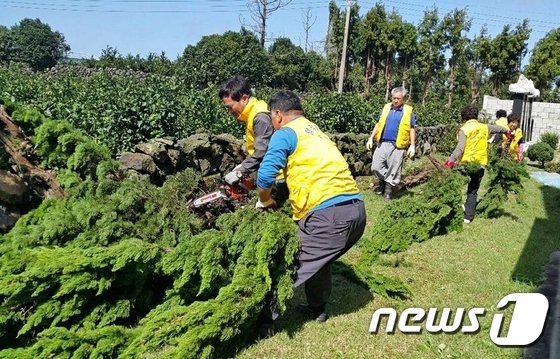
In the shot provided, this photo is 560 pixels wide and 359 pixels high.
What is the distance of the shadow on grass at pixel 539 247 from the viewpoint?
5.58 metres

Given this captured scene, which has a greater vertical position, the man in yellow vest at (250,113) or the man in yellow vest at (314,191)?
the man in yellow vest at (250,113)

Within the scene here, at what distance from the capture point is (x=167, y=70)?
29641 mm

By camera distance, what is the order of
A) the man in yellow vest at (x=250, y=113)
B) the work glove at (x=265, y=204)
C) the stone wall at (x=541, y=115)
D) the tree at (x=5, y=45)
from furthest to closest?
the tree at (x=5, y=45) < the stone wall at (x=541, y=115) < the man in yellow vest at (x=250, y=113) < the work glove at (x=265, y=204)

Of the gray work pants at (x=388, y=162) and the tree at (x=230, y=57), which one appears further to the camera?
the tree at (x=230, y=57)

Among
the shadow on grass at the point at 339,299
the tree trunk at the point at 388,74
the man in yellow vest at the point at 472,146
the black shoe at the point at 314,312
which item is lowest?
the shadow on grass at the point at 339,299

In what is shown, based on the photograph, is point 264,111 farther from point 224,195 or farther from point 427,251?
point 427,251

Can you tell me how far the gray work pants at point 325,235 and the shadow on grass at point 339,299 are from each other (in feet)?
1.45

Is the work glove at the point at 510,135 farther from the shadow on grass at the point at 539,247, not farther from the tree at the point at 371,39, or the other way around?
the tree at the point at 371,39

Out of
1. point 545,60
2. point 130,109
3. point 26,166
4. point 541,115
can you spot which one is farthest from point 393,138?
point 545,60

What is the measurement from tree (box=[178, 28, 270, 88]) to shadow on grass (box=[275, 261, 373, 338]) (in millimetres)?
26560

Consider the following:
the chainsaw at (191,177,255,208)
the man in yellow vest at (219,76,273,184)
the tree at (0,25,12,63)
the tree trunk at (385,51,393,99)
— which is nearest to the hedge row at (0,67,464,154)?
the chainsaw at (191,177,255,208)

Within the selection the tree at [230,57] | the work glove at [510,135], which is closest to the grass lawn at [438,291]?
the work glove at [510,135]

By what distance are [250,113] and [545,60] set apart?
96.6 ft

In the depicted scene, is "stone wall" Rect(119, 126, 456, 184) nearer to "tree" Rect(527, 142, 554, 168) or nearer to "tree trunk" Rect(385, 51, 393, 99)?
"tree" Rect(527, 142, 554, 168)
